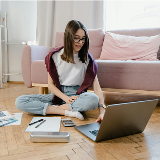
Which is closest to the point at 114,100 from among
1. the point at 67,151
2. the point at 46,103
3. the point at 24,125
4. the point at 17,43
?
the point at 46,103

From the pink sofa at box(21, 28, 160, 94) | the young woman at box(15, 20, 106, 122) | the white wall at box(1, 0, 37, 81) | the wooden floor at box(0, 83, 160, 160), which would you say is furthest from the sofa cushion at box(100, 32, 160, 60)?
the white wall at box(1, 0, 37, 81)

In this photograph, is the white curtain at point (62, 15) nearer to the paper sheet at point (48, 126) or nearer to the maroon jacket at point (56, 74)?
the maroon jacket at point (56, 74)

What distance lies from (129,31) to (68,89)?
1085 mm

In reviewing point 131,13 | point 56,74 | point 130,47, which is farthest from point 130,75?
point 131,13

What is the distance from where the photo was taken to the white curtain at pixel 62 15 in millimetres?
2600

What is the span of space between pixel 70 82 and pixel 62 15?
1792 mm

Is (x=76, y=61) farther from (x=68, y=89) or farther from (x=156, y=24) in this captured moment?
(x=156, y=24)

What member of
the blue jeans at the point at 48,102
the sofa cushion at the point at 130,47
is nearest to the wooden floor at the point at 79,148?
the blue jeans at the point at 48,102

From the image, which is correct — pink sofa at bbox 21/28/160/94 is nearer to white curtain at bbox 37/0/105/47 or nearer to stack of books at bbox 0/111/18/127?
stack of books at bbox 0/111/18/127

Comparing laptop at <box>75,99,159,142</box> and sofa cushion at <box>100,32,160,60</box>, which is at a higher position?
sofa cushion at <box>100,32,160,60</box>

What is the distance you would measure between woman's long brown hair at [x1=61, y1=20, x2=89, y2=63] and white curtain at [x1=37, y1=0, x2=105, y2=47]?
149 centimetres

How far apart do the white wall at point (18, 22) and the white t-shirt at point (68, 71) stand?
1868mm

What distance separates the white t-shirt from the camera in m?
1.26

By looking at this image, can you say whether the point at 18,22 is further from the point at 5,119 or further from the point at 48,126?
the point at 48,126
